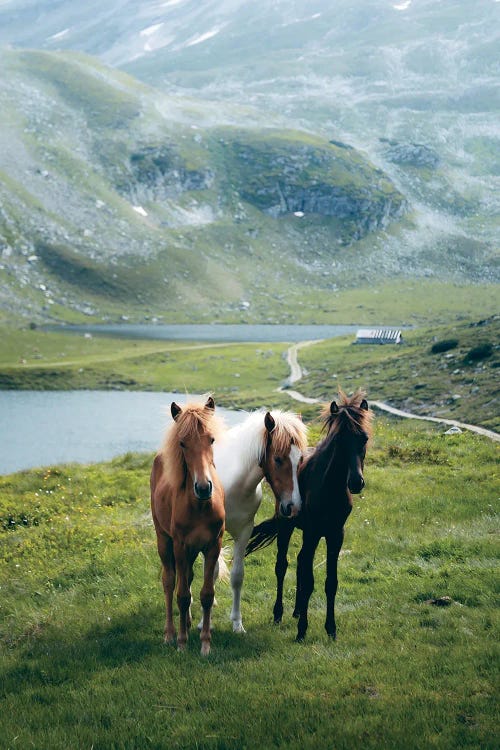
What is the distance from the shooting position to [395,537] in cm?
1886

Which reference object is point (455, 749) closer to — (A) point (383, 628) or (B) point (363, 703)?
(B) point (363, 703)

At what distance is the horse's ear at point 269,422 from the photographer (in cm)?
1334

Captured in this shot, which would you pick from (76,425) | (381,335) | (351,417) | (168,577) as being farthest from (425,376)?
(168,577)

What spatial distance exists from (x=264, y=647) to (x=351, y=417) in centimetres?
435

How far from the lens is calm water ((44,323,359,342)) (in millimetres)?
165500

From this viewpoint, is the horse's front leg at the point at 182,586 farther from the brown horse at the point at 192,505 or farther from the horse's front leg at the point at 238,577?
the horse's front leg at the point at 238,577

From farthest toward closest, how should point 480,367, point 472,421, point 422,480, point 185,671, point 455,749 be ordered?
point 480,367, point 472,421, point 422,480, point 185,671, point 455,749

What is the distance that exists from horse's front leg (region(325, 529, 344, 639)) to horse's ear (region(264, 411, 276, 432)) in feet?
7.36

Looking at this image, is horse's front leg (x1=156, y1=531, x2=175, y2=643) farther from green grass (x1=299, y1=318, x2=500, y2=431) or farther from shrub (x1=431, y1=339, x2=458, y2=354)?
shrub (x1=431, y1=339, x2=458, y2=354)

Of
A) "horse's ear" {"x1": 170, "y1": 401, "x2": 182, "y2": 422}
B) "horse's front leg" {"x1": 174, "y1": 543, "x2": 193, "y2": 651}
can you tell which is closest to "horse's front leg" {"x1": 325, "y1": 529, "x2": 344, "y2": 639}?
"horse's front leg" {"x1": 174, "y1": 543, "x2": 193, "y2": 651}

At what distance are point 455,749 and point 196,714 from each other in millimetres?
3501

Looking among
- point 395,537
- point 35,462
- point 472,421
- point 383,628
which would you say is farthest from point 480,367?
point 383,628

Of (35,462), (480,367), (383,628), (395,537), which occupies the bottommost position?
(35,462)

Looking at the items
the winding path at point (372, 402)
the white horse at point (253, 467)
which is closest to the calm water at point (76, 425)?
the winding path at point (372, 402)
